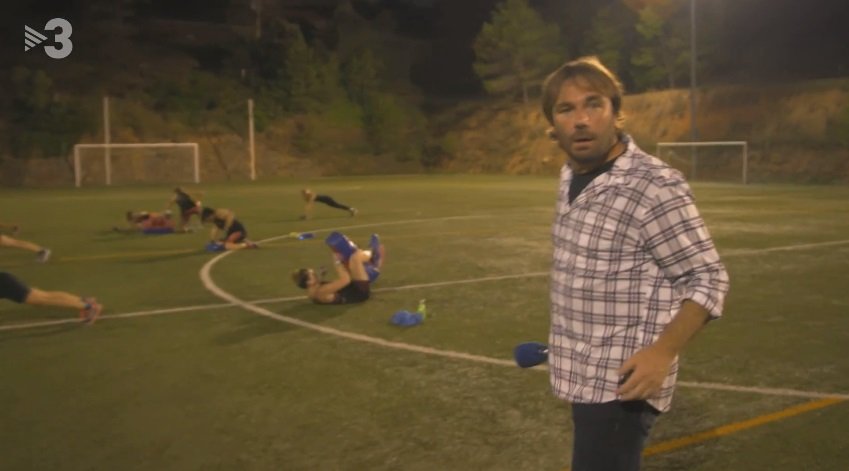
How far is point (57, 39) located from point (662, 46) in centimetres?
3877

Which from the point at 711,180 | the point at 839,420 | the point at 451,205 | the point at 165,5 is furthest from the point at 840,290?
the point at 165,5

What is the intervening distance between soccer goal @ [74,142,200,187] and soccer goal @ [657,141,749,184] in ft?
88.7

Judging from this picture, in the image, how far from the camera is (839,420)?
17.5ft

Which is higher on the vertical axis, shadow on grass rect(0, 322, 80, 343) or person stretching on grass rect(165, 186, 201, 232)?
person stretching on grass rect(165, 186, 201, 232)

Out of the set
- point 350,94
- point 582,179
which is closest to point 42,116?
point 350,94

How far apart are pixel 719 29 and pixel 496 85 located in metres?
15.7

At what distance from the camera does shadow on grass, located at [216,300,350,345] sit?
8133 millimetres

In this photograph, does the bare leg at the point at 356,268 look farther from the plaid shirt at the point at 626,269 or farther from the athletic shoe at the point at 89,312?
the plaid shirt at the point at 626,269

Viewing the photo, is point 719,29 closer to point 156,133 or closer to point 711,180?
point 711,180

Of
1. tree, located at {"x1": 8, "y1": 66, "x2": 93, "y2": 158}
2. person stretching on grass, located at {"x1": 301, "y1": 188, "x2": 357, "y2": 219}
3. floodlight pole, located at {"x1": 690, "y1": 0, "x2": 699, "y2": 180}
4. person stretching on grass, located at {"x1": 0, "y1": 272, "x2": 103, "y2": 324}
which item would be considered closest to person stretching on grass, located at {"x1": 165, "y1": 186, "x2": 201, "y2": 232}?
person stretching on grass, located at {"x1": 301, "y1": 188, "x2": 357, "y2": 219}

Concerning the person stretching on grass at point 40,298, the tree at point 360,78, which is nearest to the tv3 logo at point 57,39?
the tree at point 360,78

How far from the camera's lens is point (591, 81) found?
2.59 metres

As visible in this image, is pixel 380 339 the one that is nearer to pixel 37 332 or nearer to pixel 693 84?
pixel 37 332

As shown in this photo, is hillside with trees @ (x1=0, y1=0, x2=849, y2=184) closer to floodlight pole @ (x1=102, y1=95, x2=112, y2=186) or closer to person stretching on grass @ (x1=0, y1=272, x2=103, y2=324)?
floodlight pole @ (x1=102, y1=95, x2=112, y2=186)
